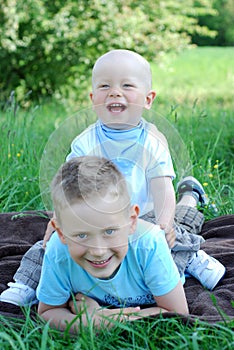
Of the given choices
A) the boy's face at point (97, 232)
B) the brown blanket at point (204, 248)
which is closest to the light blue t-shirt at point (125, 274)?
the boy's face at point (97, 232)

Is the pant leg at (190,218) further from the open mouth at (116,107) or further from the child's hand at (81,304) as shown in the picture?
the child's hand at (81,304)

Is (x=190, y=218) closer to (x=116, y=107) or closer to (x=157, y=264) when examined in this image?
(x=116, y=107)

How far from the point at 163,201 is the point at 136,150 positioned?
0.26m

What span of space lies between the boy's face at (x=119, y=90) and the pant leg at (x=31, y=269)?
72cm

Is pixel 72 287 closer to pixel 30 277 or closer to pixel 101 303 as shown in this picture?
pixel 101 303

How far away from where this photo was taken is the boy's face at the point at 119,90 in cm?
288

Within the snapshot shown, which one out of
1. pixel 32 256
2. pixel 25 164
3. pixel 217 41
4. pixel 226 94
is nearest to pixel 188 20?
pixel 226 94

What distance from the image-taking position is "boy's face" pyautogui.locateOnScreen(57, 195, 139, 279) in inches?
90.5

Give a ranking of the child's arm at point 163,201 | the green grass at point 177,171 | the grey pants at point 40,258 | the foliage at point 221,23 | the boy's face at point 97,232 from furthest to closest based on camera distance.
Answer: the foliage at point 221,23 < the grey pants at point 40,258 < the child's arm at point 163,201 < the green grass at point 177,171 < the boy's face at point 97,232

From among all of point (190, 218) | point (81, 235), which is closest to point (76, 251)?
point (81, 235)

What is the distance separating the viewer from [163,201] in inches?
111

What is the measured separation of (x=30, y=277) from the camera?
3.03 metres

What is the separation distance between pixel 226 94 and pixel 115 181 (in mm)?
12065

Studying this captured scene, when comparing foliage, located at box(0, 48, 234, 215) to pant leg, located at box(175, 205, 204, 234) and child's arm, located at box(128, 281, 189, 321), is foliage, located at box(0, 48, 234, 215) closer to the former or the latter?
pant leg, located at box(175, 205, 204, 234)
